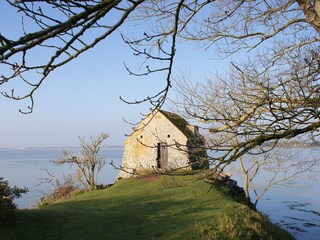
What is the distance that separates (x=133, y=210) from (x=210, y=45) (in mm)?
10854

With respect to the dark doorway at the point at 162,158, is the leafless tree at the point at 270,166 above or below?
below

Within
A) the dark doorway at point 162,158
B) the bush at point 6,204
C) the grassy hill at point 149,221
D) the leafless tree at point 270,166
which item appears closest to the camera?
the grassy hill at point 149,221

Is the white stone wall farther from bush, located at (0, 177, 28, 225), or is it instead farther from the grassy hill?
bush, located at (0, 177, 28, 225)

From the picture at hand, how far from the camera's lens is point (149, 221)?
15859mm

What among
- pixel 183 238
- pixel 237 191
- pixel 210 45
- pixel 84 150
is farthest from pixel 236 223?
pixel 84 150

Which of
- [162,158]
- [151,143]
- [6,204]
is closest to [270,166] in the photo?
[162,158]

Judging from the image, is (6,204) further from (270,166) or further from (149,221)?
(270,166)

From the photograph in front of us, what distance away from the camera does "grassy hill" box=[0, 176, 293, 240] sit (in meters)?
13.5

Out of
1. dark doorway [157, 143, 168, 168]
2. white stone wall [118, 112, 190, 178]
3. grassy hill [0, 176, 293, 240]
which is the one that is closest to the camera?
grassy hill [0, 176, 293, 240]

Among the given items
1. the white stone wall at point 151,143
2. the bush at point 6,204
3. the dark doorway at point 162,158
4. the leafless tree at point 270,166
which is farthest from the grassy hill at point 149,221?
the dark doorway at point 162,158

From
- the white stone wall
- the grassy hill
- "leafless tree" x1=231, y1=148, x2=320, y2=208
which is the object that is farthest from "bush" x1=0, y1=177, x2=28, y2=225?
the white stone wall

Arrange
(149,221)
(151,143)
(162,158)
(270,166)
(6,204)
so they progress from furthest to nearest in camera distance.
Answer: (162,158) < (151,143) < (270,166) < (149,221) < (6,204)

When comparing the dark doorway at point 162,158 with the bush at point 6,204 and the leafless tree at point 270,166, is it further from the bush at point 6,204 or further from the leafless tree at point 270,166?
the bush at point 6,204

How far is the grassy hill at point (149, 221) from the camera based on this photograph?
13492 mm
